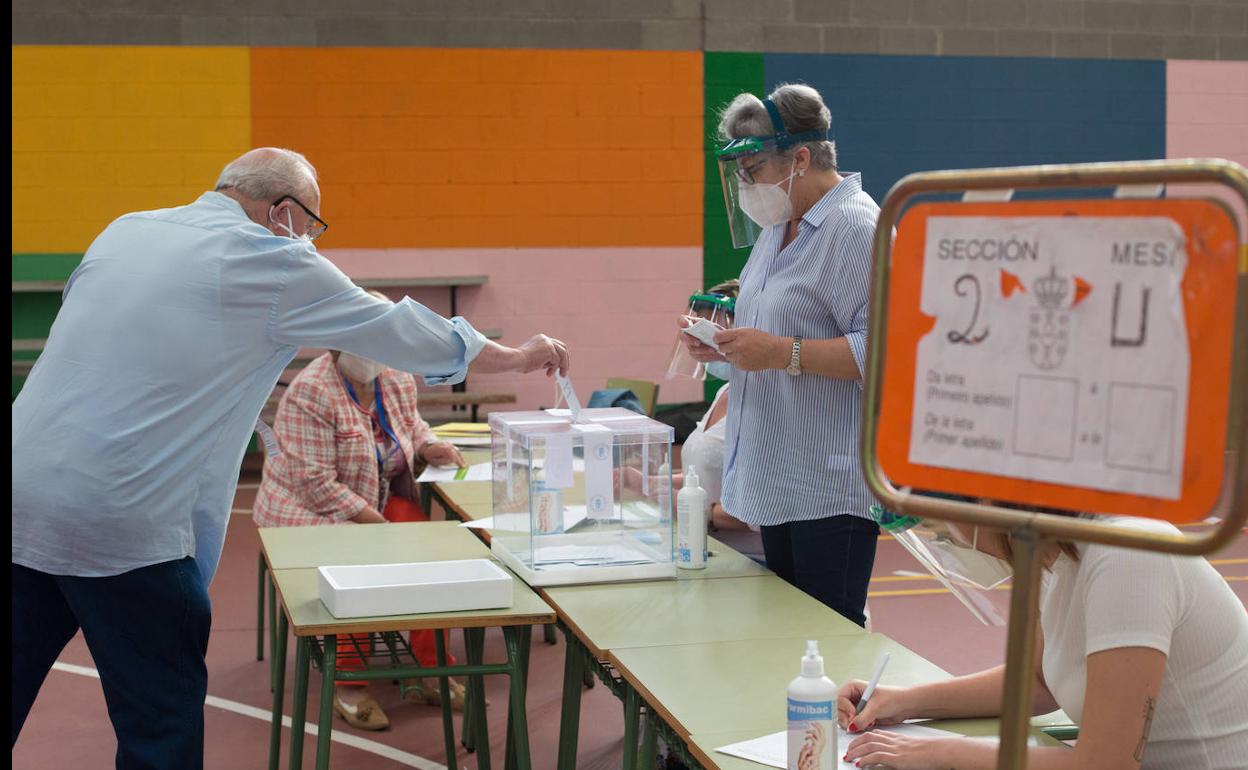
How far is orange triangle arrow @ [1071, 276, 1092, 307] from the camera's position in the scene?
105 cm

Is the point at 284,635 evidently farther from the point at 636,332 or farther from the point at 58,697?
the point at 636,332

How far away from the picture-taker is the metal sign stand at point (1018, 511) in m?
0.97

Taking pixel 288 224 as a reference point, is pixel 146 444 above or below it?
below

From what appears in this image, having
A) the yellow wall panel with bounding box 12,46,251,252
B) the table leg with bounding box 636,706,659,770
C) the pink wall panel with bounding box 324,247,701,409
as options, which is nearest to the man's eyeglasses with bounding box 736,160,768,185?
the table leg with bounding box 636,706,659,770

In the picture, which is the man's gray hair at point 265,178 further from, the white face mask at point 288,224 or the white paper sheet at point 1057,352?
the white paper sheet at point 1057,352

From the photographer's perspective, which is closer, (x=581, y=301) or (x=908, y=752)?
(x=908, y=752)

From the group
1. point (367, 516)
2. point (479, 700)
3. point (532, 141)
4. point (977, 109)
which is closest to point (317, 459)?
point (367, 516)

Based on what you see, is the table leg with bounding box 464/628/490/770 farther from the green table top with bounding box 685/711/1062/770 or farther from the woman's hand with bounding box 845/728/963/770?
the woman's hand with bounding box 845/728/963/770

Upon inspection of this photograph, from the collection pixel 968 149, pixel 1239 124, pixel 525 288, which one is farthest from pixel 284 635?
pixel 1239 124

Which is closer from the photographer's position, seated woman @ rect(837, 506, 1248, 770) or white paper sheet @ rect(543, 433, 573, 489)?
seated woman @ rect(837, 506, 1248, 770)

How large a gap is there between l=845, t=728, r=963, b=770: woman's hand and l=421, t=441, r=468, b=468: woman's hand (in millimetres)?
2954

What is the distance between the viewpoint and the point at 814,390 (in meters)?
2.84

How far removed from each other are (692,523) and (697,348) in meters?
0.41

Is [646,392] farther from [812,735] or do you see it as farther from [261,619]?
[812,735]
